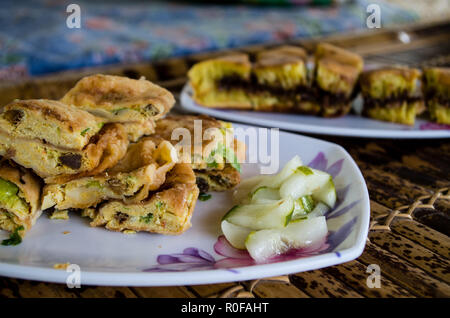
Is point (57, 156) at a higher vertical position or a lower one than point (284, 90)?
lower

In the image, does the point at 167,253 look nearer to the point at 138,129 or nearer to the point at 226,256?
the point at 226,256

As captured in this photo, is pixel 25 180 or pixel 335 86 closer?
pixel 25 180

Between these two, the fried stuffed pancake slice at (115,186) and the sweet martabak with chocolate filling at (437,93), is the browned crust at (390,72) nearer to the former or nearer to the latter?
the sweet martabak with chocolate filling at (437,93)

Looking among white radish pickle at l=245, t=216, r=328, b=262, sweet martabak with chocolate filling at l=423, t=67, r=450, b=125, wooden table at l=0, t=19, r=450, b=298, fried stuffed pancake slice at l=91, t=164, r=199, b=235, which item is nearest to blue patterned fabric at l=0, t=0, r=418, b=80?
wooden table at l=0, t=19, r=450, b=298

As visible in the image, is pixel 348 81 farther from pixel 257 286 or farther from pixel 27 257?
pixel 27 257

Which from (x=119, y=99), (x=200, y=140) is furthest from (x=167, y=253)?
(x=119, y=99)

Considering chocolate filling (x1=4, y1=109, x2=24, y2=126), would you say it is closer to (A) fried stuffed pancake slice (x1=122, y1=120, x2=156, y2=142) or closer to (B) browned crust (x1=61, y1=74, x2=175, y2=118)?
(B) browned crust (x1=61, y1=74, x2=175, y2=118)

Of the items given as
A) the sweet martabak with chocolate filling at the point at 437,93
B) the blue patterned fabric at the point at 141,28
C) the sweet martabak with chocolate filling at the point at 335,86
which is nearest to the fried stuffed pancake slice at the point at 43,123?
the sweet martabak with chocolate filling at the point at 335,86
